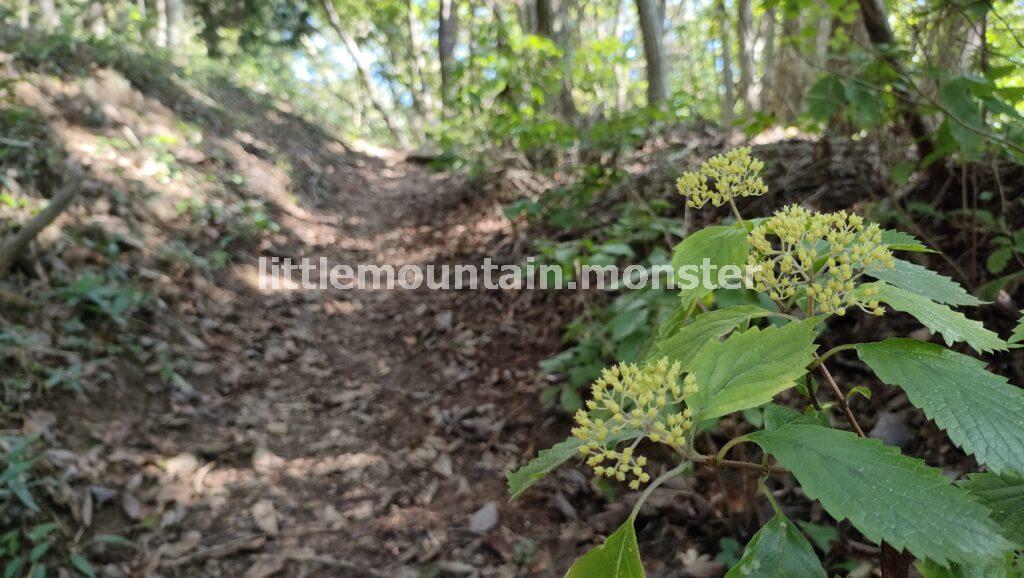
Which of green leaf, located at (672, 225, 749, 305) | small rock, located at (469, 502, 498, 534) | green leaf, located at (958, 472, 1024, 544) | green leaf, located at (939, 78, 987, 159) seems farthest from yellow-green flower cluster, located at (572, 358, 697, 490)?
green leaf, located at (939, 78, 987, 159)

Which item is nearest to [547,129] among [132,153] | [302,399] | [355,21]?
[302,399]

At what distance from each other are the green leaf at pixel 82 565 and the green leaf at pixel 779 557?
2746 mm

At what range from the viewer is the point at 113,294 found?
412cm

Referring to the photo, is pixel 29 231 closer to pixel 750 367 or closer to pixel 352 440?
pixel 352 440

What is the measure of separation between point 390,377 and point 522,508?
1.96 meters

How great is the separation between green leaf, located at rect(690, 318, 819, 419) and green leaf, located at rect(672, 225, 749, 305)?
125 mm

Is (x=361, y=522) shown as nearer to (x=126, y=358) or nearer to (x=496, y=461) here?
(x=496, y=461)

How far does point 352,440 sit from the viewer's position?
371 centimetres

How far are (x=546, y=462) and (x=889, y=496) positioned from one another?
0.53m

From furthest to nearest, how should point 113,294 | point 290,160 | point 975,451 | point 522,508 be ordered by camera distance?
1. point 290,160
2. point 113,294
3. point 522,508
4. point 975,451

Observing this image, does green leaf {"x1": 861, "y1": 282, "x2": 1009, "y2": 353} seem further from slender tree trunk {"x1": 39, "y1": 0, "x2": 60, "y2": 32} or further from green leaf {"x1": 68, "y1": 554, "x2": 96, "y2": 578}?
slender tree trunk {"x1": 39, "y1": 0, "x2": 60, "y2": 32}

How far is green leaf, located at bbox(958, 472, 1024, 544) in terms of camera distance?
3.08 ft

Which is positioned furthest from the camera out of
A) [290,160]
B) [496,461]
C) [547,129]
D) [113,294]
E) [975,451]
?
[290,160]

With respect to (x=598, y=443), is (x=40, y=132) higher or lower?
higher
